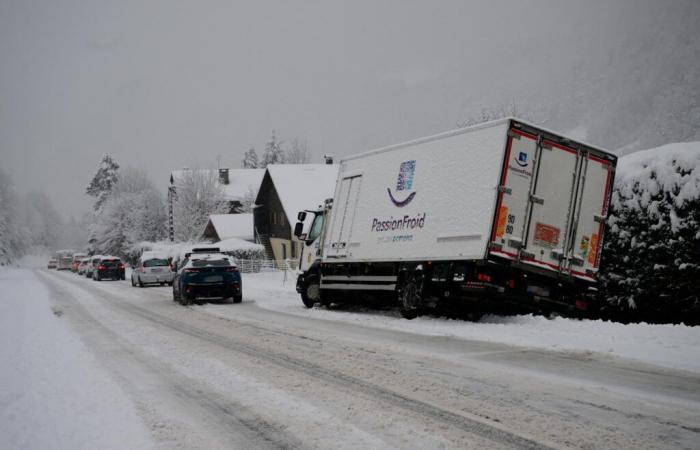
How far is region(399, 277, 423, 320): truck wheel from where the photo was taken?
12562 mm

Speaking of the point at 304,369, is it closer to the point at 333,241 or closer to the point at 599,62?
the point at 333,241

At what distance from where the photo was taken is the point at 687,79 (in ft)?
281

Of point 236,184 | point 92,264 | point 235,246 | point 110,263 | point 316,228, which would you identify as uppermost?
point 236,184

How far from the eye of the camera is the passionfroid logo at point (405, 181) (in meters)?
13.2

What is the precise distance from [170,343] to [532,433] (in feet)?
21.5

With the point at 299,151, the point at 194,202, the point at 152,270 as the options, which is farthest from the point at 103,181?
the point at 152,270

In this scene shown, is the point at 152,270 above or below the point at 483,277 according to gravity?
below

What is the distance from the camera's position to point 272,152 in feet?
354

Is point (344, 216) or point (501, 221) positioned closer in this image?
point (501, 221)

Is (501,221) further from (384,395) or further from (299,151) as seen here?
(299,151)

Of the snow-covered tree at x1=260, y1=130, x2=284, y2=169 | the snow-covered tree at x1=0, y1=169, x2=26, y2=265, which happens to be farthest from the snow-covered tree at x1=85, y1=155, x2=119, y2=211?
the snow-covered tree at x1=260, y1=130, x2=284, y2=169

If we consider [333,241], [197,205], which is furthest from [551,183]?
[197,205]

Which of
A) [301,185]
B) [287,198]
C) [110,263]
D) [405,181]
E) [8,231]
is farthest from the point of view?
[8,231]

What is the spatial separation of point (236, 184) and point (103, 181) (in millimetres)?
33106
